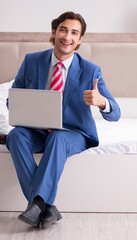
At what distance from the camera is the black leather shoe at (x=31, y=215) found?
241 cm

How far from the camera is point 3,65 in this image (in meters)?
3.86

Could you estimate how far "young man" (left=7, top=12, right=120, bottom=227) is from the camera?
248 cm

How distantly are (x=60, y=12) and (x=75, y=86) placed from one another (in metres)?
1.49

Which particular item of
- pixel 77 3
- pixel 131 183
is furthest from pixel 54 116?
pixel 77 3

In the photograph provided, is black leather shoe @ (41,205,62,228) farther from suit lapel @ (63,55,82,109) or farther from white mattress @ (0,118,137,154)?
suit lapel @ (63,55,82,109)

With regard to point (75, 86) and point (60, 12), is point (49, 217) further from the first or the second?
point (60, 12)

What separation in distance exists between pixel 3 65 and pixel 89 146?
1.30 meters

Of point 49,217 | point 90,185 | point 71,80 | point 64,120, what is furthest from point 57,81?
point 49,217

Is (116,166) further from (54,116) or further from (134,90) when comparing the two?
(134,90)

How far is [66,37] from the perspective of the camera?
2.70 m

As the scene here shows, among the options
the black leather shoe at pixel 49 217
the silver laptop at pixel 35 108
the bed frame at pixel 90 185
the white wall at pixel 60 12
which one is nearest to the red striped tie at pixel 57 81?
the silver laptop at pixel 35 108

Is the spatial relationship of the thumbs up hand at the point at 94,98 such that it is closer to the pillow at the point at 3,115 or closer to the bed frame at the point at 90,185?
the bed frame at the point at 90,185

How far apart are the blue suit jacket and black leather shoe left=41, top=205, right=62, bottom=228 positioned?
16.3 inches

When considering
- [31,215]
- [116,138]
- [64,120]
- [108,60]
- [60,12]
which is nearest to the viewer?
[31,215]
